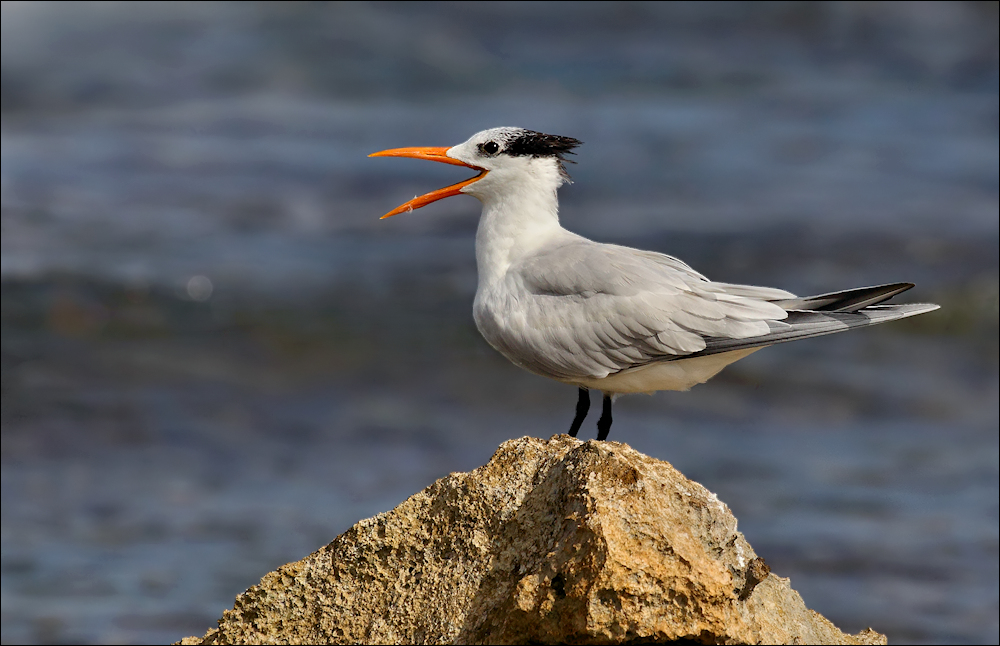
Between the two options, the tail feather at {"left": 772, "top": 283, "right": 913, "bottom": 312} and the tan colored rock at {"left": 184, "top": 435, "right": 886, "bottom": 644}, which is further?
the tail feather at {"left": 772, "top": 283, "right": 913, "bottom": 312}

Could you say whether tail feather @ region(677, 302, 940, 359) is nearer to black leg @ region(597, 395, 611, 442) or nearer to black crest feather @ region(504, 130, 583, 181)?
black leg @ region(597, 395, 611, 442)

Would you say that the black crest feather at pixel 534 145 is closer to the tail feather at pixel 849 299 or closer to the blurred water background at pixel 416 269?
the tail feather at pixel 849 299

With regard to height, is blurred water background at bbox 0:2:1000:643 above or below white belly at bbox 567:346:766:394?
above

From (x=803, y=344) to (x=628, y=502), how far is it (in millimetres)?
7687

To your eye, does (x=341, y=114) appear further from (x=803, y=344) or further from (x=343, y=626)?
(x=343, y=626)

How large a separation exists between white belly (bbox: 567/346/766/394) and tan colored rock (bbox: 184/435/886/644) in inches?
49.0

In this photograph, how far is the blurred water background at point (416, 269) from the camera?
7.67 m

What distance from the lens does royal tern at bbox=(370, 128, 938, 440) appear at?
4602 mm

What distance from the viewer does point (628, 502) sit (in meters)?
3.17

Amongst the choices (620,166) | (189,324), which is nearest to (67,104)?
(189,324)

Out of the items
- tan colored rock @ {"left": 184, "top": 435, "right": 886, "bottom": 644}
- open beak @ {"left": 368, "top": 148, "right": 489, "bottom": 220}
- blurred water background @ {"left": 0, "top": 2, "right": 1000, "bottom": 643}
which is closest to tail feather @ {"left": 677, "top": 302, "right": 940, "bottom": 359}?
tan colored rock @ {"left": 184, "top": 435, "right": 886, "bottom": 644}

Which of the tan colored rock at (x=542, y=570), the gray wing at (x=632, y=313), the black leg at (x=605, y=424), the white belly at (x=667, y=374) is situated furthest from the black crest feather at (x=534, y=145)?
the tan colored rock at (x=542, y=570)

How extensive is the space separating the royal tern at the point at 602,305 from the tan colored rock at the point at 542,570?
1.21m

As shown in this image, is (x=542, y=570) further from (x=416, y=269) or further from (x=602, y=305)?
(x=416, y=269)
